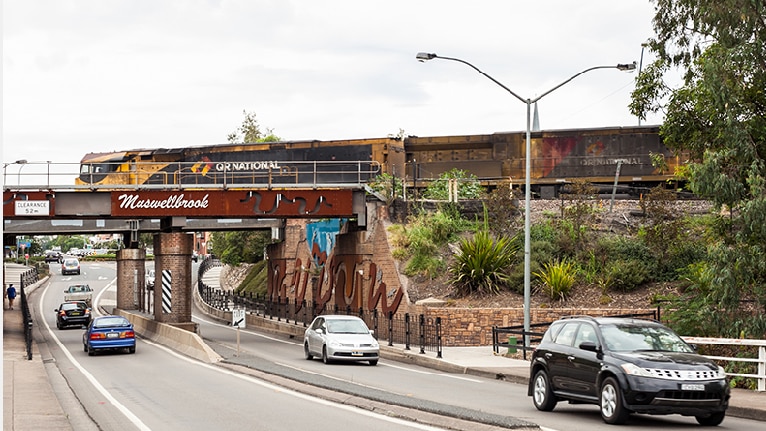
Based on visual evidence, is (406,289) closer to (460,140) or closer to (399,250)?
(399,250)

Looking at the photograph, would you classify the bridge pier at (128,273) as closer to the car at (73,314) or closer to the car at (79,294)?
the car at (79,294)

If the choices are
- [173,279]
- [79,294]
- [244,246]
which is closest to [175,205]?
[173,279]

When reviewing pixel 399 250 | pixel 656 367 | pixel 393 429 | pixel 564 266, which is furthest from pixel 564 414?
pixel 399 250

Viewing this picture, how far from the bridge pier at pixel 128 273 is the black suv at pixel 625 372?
56.6 meters

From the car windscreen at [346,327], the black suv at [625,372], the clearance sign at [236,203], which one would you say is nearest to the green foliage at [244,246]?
the clearance sign at [236,203]

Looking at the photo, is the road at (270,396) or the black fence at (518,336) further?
the black fence at (518,336)

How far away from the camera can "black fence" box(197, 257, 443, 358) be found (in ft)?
109

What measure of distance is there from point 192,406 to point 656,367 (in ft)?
28.3

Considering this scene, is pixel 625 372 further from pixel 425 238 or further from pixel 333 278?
pixel 333 278

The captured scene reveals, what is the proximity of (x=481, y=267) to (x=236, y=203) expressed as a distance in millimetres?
12346

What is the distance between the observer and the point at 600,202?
43.8 metres

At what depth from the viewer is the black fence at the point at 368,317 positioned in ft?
109

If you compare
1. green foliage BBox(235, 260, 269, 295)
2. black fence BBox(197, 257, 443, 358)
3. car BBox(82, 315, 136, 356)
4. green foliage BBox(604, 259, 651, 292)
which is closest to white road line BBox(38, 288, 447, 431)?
car BBox(82, 315, 136, 356)

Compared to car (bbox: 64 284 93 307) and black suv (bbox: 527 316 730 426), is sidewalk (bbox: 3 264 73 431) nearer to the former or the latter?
black suv (bbox: 527 316 730 426)
